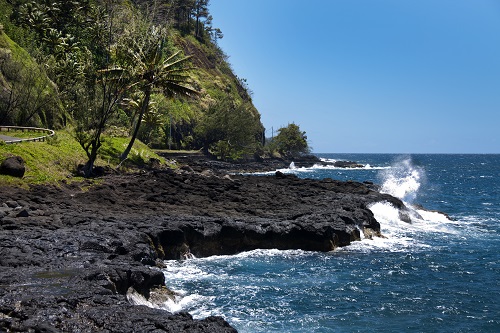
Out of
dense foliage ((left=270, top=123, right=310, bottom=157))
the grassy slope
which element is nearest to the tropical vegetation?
the grassy slope

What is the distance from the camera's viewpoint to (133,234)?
19797 millimetres

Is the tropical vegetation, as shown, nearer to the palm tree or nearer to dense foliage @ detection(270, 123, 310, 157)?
the palm tree

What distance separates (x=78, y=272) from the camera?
1360 centimetres

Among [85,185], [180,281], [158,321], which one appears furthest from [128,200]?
[158,321]

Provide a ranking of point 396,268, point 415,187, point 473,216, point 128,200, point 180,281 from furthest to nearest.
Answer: point 415,187 → point 473,216 → point 128,200 → point 396,268 → point 180,281

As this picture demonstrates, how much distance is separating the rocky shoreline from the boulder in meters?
1.53

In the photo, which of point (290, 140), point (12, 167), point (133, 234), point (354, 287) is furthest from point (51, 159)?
point (290, 140)

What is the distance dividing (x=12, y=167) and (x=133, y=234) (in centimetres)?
969

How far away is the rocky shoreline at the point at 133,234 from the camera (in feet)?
35.1

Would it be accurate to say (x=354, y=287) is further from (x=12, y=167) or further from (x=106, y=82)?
(x=106, y=82)

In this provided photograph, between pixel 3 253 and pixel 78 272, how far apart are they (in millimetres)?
2698

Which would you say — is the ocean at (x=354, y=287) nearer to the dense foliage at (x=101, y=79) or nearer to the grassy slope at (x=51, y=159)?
the grassy slope at (x=51, y=159)

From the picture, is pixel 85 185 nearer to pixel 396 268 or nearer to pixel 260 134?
pixel 396 268

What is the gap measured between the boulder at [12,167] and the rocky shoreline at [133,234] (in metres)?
1.53
